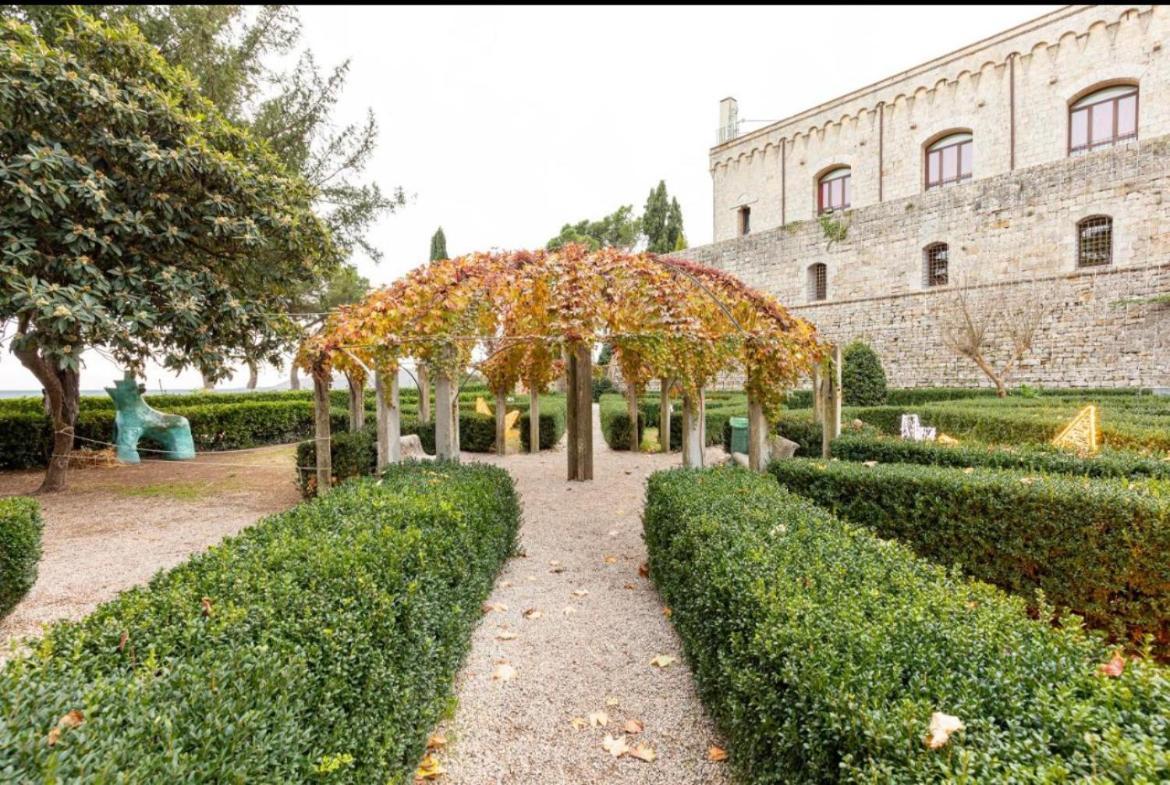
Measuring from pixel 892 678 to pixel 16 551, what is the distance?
5260 millimetres

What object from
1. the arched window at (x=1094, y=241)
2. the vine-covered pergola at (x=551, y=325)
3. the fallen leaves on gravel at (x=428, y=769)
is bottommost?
the fallen leaves on gravel at (x=428, y=769)

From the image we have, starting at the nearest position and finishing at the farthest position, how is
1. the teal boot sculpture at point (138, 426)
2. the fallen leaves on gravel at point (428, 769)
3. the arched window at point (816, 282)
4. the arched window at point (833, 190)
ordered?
the fallen leaves on gravel at point (428, 769) < the teal boot sculpture at point (138, 426) < the arched window at point (816, 282) < the arched window at point (833, 190)

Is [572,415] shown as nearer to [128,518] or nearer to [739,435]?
[739,435]

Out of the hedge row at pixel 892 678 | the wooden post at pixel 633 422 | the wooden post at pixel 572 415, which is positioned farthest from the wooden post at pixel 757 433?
the wooden post at pixel 633 422

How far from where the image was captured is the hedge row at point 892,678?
1234 millimetres

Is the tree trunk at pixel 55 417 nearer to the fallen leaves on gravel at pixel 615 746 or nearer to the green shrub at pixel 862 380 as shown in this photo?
the fallen leaves on gravel at pixel 615 746

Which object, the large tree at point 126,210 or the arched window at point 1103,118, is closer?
the large tree at point 126,210

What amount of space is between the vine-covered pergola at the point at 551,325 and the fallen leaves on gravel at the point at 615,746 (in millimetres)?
3900

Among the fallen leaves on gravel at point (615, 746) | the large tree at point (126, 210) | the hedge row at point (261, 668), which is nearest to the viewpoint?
the hedge row at point (261, 668)

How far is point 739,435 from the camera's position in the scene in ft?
33.2

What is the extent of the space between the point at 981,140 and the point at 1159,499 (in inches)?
751

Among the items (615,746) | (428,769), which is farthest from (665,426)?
(428,769)

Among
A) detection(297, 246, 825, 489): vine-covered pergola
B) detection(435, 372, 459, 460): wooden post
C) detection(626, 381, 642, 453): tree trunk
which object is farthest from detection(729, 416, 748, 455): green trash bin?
detection(435, 372, 459, 460): wooden post

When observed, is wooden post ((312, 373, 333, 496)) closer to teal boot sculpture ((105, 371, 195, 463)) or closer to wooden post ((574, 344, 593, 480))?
wooden post ((574, 344, 593, 480))
